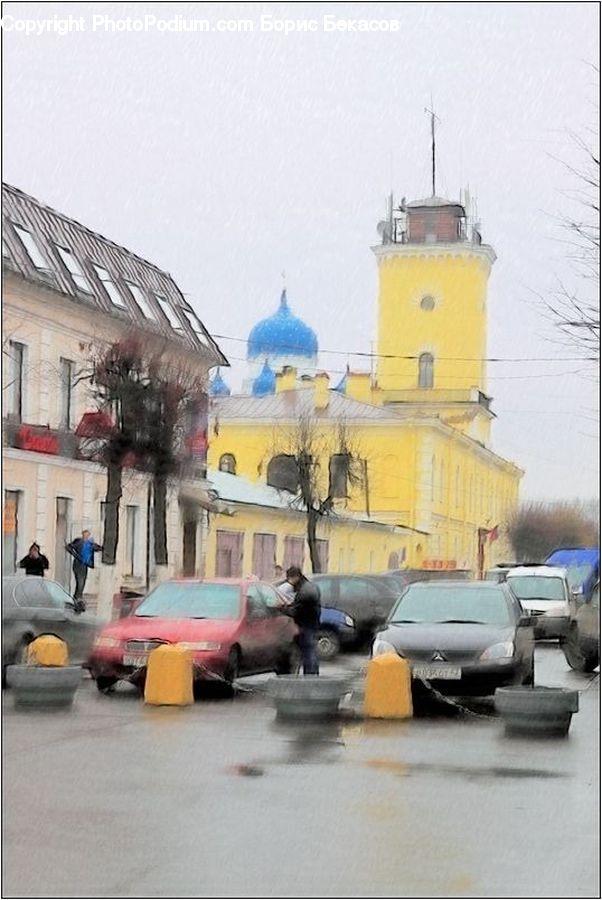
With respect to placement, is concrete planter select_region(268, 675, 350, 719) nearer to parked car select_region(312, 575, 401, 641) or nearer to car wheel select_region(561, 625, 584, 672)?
parked car select_region(312, 575, 401, 641)

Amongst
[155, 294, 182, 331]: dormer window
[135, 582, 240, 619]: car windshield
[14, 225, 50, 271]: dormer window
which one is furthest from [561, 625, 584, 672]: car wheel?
[14, 225, 50, 271]: dormer window

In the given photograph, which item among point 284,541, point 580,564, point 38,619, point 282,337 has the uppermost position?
point 282,337

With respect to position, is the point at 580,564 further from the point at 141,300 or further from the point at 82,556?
the point at 141,300

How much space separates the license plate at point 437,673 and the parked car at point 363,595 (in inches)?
31.9

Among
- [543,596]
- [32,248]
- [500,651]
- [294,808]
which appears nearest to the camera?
[294,808]

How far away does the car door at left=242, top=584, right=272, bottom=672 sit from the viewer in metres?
11.4

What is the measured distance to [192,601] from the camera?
1080cm

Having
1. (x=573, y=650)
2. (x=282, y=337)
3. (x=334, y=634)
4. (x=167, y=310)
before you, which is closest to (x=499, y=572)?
(x=573, y=650)

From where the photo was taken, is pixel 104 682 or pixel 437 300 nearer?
pixel 437 300

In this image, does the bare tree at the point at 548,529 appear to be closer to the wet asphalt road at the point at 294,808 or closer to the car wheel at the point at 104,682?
the wet asphalt road at the point at 294,808

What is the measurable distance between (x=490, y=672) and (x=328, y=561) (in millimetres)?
1433

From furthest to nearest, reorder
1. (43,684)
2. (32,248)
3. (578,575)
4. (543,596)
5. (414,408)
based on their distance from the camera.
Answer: (543,596) → (578,575) → (414,408) → (43,684) → (32,248)

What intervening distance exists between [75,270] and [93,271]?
0.94 ft

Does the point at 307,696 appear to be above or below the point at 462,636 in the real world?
below
